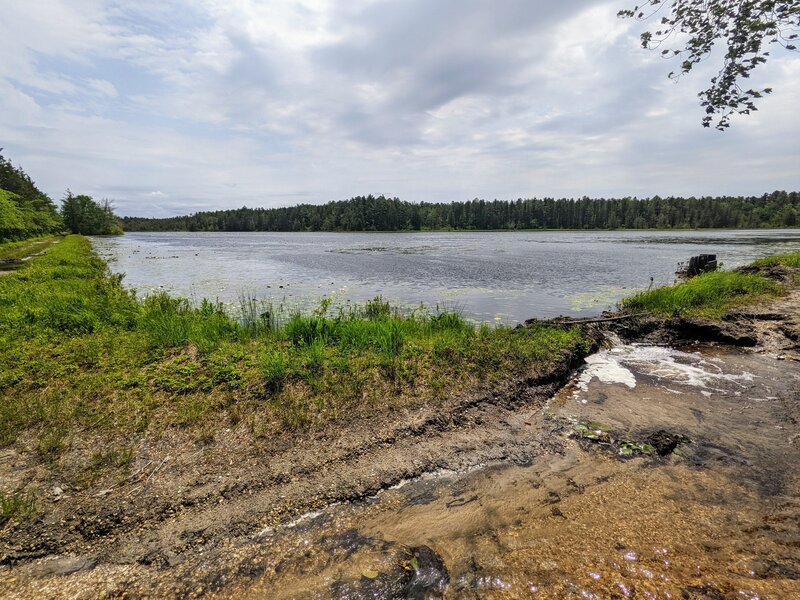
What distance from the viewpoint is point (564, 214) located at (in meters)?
145

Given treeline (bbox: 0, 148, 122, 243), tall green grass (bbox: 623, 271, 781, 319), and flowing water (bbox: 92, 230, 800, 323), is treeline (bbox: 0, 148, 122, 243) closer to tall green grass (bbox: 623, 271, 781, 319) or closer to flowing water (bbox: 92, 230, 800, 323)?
flowing water (bbox: 92, 230, 800, 323)

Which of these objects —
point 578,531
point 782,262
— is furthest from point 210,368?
point 782,262

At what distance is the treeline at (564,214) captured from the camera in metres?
133

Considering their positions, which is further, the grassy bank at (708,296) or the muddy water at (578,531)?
the grassy bank at (708,296)

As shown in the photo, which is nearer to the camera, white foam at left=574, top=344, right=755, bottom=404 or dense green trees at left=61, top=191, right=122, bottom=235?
white foam at left=574, top=344, right=755, bottom=404

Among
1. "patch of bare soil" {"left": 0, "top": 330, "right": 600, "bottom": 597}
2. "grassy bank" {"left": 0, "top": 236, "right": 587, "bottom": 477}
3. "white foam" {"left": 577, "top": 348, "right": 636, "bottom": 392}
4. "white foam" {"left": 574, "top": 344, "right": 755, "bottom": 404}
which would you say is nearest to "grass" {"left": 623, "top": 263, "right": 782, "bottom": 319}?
"white foam" {"left": 574, "top": 344, "right": 755, "bottom": 404}

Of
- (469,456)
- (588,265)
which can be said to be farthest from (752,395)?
(588,265)

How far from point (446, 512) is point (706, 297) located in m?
14.1

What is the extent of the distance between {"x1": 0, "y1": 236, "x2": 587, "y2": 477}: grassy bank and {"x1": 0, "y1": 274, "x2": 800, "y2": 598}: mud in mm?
471

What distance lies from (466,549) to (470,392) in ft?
11.2

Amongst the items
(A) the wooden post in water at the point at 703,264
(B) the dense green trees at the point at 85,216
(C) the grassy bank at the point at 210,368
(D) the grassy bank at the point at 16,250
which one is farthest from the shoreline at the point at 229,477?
(B) the dense green trees at the point at 85,216

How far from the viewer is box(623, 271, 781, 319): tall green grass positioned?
12641 mm

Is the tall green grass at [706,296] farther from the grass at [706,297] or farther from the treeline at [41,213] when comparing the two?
the treeline at [41,213]

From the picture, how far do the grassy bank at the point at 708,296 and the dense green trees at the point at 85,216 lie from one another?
12863 centimetres
